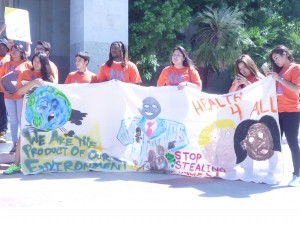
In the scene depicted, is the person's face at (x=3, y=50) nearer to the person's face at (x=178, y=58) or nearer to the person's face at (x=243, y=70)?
the person's face at (x=178, y=58)

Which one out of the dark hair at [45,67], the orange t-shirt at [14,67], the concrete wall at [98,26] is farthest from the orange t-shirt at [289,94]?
the concrete wall at [98,26]

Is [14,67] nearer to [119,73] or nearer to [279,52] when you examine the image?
[119,73]

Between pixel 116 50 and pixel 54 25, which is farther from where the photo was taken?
pixel 54 25

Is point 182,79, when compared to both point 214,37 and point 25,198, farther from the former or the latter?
point 214,37

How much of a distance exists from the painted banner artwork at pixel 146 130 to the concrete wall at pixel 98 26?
403 centimetres

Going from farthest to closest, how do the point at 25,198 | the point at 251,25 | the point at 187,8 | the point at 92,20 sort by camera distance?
the point at 251,25 < the point at 187,8 < the point at 92,20 < the point at 25,198

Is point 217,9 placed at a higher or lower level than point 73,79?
higher

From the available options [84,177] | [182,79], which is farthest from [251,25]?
[84,177]

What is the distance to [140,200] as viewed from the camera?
492 cm

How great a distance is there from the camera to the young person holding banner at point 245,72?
244 inches

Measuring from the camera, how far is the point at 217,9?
1438 cm

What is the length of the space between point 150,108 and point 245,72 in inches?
58.9

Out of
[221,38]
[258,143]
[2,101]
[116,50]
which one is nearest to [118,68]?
[116,50]

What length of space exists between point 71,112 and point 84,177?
40.7 inches
